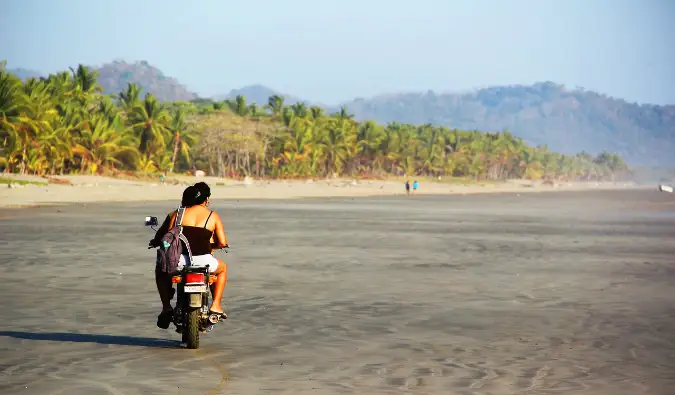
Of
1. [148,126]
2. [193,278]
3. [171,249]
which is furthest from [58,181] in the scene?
[193,278]

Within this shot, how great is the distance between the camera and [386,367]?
1002 centimetres

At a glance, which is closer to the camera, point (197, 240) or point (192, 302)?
point (192, 302)

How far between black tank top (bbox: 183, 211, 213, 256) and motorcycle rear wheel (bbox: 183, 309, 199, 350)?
0.56 metres

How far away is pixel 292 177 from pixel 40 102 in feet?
165

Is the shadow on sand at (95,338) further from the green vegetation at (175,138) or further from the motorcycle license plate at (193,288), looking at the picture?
the green vegetation at (175,138)

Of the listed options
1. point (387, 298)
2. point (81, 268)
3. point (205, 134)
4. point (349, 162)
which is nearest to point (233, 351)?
point (387, 298)

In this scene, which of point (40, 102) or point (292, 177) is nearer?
point (40, 102)

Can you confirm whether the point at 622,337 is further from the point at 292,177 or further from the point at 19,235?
the point at 292,177

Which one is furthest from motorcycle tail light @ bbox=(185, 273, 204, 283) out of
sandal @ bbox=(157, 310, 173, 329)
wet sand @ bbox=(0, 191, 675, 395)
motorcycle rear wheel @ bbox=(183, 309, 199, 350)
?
wet sand @ bbox=(0, 191, 675, 395)

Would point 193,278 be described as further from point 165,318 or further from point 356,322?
point 356,322

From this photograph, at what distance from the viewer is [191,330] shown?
10672 millimetres

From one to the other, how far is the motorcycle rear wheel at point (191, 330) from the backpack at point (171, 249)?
42cm

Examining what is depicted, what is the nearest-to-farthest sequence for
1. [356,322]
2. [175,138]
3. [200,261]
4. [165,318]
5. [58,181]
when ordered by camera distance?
[200,261] < [165,318] < [356,322] < [58,181] < [175,138]

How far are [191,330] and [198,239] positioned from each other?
0.82m
